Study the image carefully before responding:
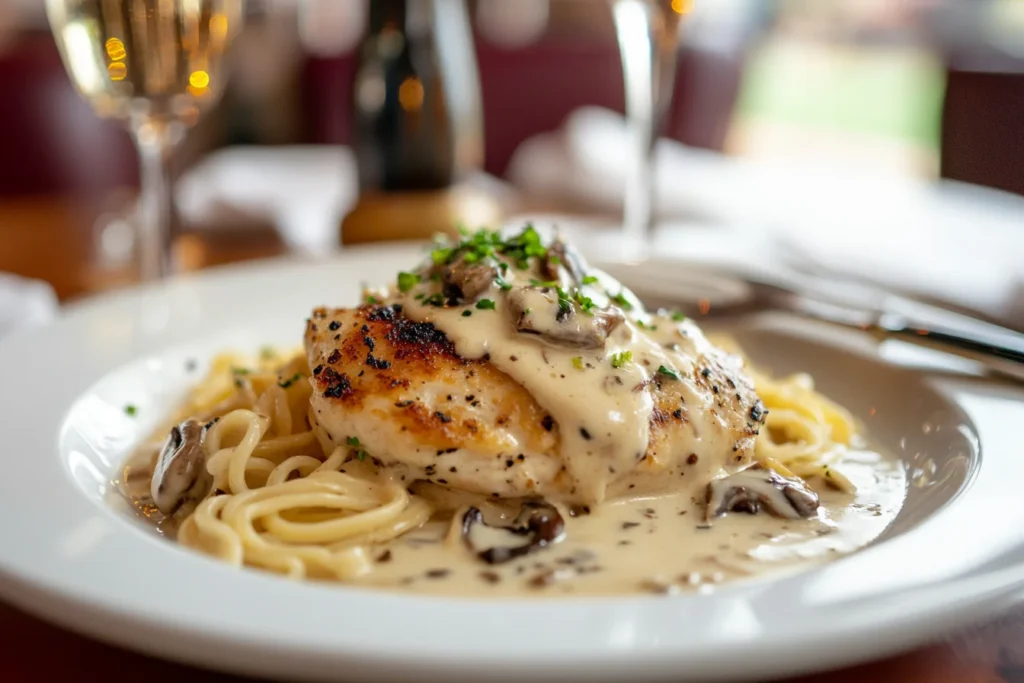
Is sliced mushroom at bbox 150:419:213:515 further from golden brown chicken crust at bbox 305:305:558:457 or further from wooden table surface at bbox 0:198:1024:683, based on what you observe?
wooden table surface at bbox 0:198:1024:683

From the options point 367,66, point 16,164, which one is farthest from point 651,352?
point 16,164

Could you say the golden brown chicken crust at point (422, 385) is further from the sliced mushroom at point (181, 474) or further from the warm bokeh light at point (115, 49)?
the warm bokeh light at point (115, 49)

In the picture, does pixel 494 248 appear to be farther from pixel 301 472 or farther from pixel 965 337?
pixel 965 337

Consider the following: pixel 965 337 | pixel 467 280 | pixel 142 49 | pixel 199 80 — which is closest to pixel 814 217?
pixel 965 337

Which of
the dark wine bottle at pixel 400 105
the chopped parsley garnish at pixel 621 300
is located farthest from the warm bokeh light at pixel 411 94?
the chopped parsley garnish at pixel 621 300

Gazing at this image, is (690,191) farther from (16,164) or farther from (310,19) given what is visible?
(310,19)

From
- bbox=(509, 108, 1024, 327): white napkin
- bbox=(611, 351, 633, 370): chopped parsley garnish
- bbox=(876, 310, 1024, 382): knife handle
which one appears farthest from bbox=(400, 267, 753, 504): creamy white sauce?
bbox=(509, 108, 1024, 327): white napkin
